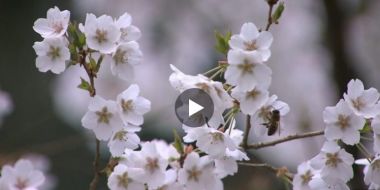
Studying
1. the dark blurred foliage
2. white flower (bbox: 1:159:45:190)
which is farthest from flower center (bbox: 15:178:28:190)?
the dark blurred foliage

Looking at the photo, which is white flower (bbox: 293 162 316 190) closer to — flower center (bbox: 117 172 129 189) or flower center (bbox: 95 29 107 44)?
flower center (bbox: 117 172 129 189)

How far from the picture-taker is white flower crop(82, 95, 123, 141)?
3.51 feet

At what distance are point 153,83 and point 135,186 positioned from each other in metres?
3.29

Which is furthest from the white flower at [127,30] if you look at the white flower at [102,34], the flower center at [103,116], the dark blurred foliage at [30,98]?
the dark blurred foliage at [30,98]

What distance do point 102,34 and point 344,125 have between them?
387 mm

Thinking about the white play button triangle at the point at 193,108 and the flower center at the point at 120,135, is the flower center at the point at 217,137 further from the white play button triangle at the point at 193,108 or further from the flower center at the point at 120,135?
the flower center at the point at 120,135

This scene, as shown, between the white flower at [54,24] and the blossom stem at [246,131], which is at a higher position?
the white flower at [54,24]

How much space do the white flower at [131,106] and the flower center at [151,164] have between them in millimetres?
66

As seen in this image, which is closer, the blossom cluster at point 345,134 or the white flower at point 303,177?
the blossom cluster at point 345,134

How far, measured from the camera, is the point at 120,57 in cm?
Answer: 109

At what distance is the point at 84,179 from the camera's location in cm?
402

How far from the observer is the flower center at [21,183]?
4.02 ft

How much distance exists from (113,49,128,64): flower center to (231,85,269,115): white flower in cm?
20
